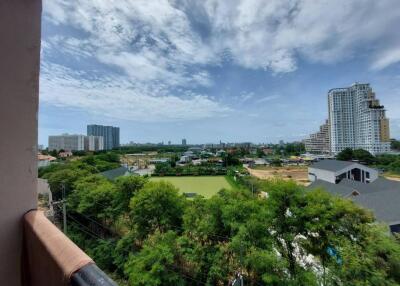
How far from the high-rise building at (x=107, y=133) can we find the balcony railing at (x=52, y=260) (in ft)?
235

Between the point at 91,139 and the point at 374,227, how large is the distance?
6148cm

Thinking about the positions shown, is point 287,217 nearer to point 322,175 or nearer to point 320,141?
point 322,175

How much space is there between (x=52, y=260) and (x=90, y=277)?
0.30 metres

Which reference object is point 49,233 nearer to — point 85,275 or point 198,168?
point 85,275

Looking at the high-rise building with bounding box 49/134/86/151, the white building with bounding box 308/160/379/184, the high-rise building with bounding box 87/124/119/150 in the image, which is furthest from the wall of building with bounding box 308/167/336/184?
the high-rise building with bounding box 87/124/119/150

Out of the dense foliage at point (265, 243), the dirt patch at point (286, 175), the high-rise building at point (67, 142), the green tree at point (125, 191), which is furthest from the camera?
the high-rise building at point (67, 142)

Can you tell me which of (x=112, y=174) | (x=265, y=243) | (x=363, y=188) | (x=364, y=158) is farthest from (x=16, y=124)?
(x=364, y=158)

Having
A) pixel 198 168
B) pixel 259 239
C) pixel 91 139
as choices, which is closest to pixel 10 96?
pixel 259 239

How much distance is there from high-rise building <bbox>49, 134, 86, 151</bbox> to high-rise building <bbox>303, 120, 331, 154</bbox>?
5983 centimetres

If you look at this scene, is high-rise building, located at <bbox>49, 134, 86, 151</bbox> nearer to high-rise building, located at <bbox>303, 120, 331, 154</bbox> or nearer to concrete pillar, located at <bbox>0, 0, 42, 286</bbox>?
high-rise building, located at <bbox>303, 120, 331, 154</bbox>

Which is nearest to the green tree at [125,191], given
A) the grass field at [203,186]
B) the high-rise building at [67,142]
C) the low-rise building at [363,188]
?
the low-rise building at [363,188]

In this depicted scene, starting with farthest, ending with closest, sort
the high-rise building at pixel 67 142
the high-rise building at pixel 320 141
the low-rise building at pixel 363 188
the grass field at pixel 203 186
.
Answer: the high-rise building at pixel 320 141 < the high-rise building at pixel 67 142 < the grass field at pixel 203 186 < the low-rise building at pixel 363 188

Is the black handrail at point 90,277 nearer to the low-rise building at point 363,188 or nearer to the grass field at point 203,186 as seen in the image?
the low-rise building at point 363,188

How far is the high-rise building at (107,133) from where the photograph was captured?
68188mm
